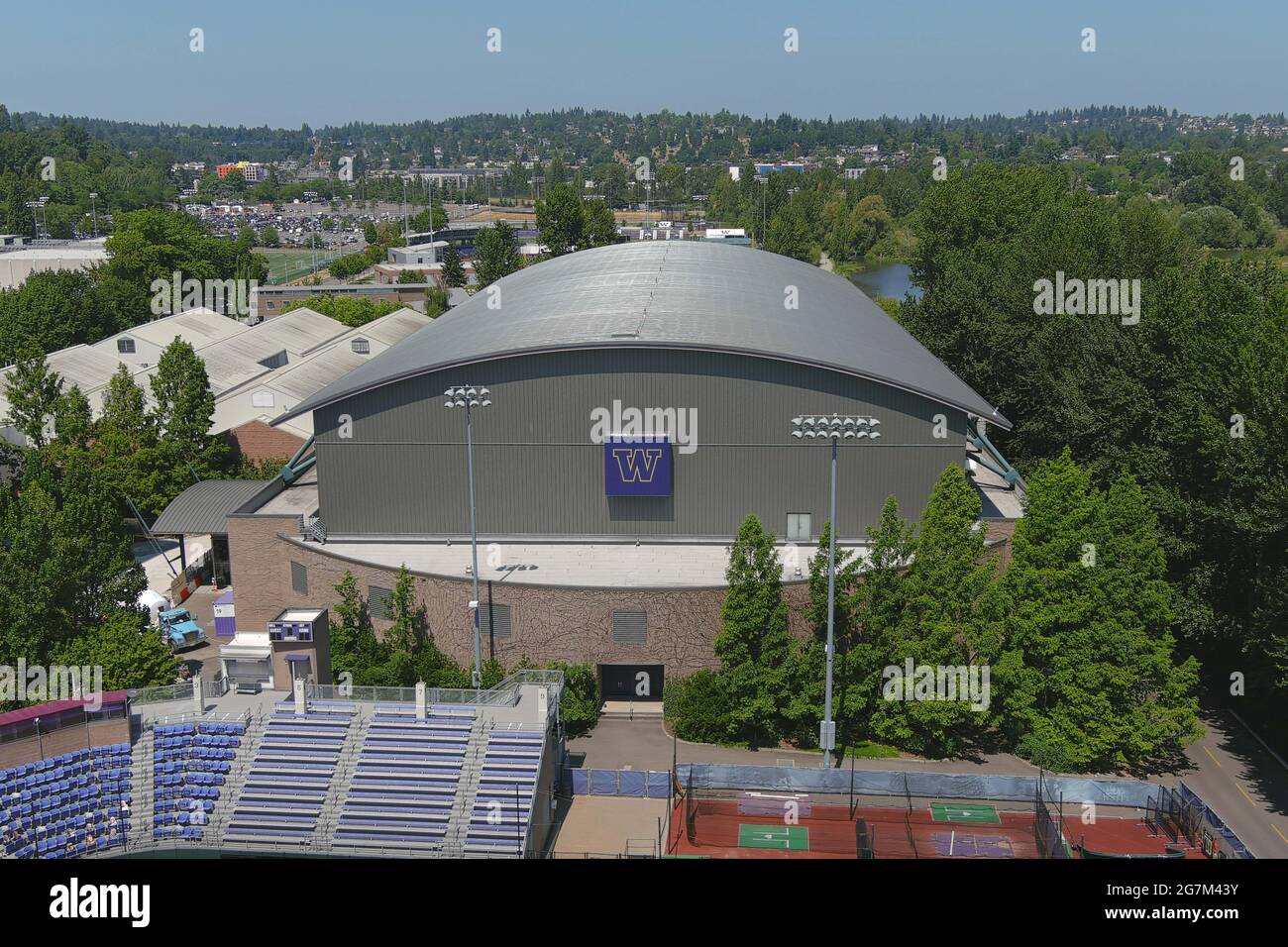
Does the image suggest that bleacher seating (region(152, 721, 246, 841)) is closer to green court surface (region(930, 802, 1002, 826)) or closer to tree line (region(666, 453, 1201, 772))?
tree line (region(666, 453, 1201, 772))

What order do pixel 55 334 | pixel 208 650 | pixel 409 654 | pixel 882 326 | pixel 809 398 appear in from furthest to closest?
pixel 55 334, pixel 882 326, pixel 208 650, pixel 809 398, pixel 409 654

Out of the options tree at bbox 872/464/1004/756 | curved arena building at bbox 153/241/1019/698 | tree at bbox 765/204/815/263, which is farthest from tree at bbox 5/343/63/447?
tree at bbox 765/204/815/263

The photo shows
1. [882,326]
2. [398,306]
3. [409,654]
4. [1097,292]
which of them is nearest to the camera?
[409,654]

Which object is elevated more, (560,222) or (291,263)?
(560,222)

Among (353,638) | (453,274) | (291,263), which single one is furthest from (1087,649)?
(291,263)

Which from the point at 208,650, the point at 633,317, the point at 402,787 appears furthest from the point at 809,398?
the point at 208,650

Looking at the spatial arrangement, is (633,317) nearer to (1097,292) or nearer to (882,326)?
(882,326)

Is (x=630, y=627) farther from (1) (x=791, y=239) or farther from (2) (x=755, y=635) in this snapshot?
(1) (x=791, y=239)
